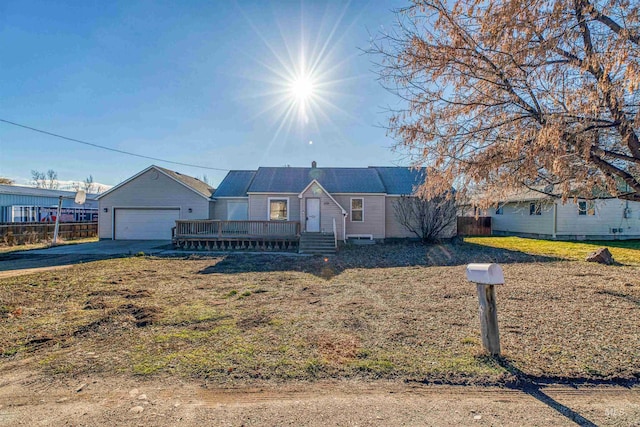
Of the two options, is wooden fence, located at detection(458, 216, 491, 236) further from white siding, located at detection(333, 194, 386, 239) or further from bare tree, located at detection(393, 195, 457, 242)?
white siding, located at detection(333, 194, 386, 239)

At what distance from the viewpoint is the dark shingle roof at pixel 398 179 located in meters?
18.4

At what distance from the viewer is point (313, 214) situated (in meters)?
16.8

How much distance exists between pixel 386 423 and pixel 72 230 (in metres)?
25.7

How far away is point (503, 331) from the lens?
433 centimetres

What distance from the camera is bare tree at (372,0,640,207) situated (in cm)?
352

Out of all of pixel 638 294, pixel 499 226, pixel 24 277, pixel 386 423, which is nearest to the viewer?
pixel 386 423

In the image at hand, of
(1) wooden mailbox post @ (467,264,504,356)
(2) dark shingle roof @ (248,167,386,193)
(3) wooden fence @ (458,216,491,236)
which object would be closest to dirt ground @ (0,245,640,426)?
(1) wooden mailbox post @ (467,264,504,356)

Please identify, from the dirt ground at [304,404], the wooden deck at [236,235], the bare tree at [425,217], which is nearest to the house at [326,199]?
the bare tree at [425,217]

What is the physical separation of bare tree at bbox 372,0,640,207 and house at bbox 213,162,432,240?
36.5 feet

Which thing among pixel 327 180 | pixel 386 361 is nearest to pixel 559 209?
pixel 327 180

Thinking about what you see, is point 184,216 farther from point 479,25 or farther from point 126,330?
point 479,25

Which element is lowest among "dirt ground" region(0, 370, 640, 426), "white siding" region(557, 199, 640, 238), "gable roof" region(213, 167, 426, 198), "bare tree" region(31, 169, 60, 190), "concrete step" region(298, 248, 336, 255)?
"dirt ground" region(0, 370, 640, 426)

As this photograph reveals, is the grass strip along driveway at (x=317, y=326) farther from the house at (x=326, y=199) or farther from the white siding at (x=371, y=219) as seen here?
the white siding at (x=371, y=219)

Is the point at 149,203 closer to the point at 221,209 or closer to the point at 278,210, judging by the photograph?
the point at 221,209
